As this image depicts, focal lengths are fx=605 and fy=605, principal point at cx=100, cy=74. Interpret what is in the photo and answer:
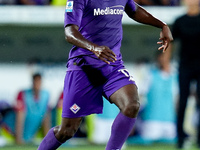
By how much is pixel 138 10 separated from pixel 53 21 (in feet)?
18.1

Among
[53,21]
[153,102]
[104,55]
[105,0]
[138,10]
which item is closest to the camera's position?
[104,55]

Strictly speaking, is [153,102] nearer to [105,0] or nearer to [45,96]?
[45,96]

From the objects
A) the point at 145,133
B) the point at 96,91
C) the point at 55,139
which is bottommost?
the point at 145,133

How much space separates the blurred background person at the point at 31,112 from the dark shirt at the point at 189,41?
2.80 meters

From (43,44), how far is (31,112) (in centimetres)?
204

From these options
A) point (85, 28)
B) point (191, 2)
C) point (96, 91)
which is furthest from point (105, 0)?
point (191, 2)

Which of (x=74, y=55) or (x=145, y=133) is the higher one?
(x=74, y=55)

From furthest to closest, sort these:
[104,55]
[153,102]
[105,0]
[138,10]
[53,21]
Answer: [53,21] → [153,102] → [138,10] → [105,0] → [104,55]

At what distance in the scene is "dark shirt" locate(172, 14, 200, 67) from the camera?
891 cm

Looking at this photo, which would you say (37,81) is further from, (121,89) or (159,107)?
(121,89)

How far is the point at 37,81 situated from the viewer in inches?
406

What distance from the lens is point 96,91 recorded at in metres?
5.59

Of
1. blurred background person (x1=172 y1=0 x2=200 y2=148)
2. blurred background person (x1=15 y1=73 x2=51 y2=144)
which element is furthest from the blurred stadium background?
blurred background person (x1=172 y1=0 x2=200 y2=148)

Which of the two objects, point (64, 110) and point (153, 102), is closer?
point (64, 110)
